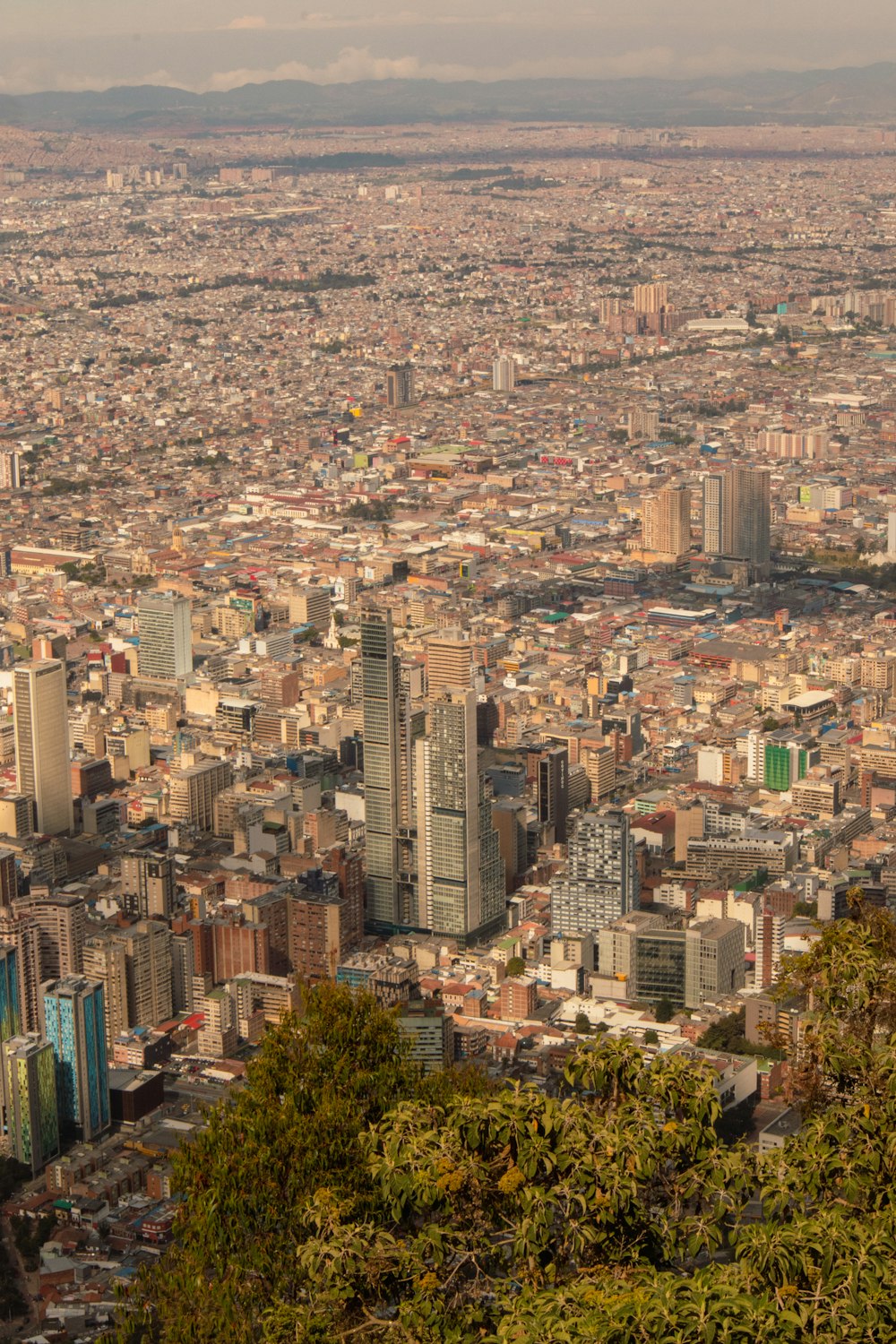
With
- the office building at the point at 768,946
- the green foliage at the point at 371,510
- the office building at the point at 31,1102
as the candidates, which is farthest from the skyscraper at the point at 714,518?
the office building at the point at 31,1102

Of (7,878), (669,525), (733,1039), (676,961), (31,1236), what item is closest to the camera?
(31,1236)

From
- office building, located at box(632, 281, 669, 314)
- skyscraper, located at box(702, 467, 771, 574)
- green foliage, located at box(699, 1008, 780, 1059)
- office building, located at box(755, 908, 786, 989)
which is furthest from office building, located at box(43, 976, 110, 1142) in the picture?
office building, located at box(632, 281, 669, 314)

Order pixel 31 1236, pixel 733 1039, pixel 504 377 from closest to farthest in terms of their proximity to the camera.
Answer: pixel 31 1236 < pixel 733 1039 < pixel 504 377

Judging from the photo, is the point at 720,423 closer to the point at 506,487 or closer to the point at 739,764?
the point at 506,487

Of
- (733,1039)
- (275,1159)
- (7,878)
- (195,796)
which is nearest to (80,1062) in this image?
(7,878)

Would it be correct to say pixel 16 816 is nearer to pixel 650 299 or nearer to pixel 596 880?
pixel 596 880

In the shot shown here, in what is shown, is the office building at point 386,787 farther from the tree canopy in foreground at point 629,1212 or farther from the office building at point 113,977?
the tree canopy in foreground at point 629,1212

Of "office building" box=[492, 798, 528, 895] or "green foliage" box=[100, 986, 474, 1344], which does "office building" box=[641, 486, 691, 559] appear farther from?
"green foliage" box=[100, 986, 474, 1344]
